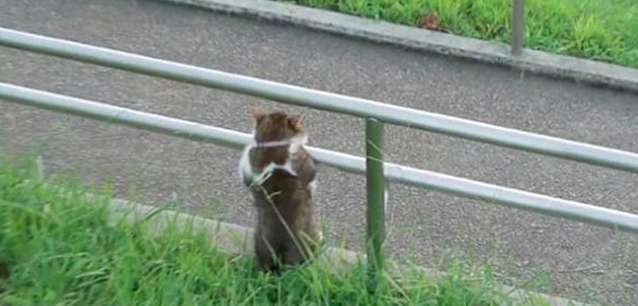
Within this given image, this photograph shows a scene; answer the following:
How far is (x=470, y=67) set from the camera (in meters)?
6.49

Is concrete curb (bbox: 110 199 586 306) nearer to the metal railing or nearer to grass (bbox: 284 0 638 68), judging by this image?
the metal railing

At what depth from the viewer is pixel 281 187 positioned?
3609 mm

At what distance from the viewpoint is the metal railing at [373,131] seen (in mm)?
3193

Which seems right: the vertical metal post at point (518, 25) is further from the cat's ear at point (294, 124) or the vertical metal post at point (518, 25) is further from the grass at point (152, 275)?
the cat's ear at point (294, 124)

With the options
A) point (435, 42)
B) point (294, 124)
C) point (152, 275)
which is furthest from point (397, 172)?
point (435, 42)

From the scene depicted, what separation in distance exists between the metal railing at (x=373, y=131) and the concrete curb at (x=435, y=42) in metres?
2.98

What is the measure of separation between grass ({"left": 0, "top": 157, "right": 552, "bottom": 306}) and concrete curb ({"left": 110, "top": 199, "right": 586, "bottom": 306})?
5cm

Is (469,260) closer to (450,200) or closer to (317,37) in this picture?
(450,200)

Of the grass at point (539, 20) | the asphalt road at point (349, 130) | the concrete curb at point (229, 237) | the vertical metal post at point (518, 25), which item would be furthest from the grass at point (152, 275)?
the grass at point (539, 20)

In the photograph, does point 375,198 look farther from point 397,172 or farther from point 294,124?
point 294,124

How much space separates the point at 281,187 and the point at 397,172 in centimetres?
34

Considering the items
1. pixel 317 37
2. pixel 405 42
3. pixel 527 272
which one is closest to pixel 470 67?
pixel 405 42

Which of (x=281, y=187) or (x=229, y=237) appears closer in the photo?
(x=281, y=187)

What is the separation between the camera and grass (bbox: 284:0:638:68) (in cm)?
664
